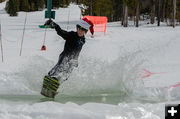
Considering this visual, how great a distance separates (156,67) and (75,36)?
5.23 metres

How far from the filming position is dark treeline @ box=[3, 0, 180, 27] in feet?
106

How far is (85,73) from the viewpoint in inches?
263

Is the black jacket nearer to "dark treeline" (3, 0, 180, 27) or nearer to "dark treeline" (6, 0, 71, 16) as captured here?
"dark treeline" (3, 0, 180, 27)

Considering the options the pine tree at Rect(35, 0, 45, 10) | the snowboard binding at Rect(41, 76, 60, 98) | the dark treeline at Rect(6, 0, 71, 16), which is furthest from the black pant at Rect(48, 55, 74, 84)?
the pine tree at Rect(35, 0, 45, 10)

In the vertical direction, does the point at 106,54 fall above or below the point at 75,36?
below

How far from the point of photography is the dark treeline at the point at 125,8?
32.4 m

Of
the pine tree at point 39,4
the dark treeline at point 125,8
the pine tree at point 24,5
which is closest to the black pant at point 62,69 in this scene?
the dark treeline at point 125,8

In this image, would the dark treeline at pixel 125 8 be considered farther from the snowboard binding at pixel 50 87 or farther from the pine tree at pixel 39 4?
the snowboard binding at pixel 50 87

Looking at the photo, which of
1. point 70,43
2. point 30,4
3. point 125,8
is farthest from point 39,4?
point 70,43

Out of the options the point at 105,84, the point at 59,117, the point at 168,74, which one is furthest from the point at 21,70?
the point at 168,74

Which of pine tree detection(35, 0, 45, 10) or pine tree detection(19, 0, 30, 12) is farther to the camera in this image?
pine tree detection(35, 0, 45, 10)

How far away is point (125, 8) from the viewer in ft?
107

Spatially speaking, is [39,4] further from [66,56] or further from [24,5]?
[66,56]

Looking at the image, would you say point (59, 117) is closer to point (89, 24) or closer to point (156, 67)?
point (89, 24)
